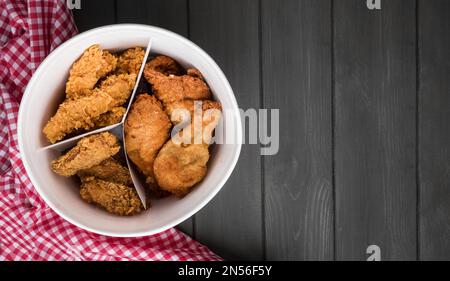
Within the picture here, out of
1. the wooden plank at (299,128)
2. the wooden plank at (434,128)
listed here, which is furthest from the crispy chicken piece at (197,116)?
the wooden plank at (434,128)

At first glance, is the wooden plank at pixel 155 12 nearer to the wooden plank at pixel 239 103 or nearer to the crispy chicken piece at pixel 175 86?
the wooden plank at pixel 239 103

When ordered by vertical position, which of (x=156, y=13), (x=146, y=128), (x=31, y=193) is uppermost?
(x=156, y=13)

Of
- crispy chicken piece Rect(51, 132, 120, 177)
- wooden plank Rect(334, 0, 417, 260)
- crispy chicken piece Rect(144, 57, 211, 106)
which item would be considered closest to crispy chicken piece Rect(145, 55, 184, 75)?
crispy chicken piece Rect(144, 57, 211, 106)

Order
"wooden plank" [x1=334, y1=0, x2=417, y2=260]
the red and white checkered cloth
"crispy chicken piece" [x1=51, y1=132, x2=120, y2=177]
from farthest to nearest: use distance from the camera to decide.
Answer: "wooden plank" [x1=334, y1=0, x2=417, y2=260], the red and white checkered cloth, "crispy chicken piece" [x1=51, y1=132, x2=120, y2=177]

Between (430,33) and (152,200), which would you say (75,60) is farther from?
(430,33)

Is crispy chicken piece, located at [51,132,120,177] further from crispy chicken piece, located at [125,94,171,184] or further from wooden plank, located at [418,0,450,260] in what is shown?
wooden plank, located at [418,0,450,260]

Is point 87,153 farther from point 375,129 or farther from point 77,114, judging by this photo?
point 375,129

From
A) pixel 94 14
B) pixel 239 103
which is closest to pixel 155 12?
pixel 94 14
